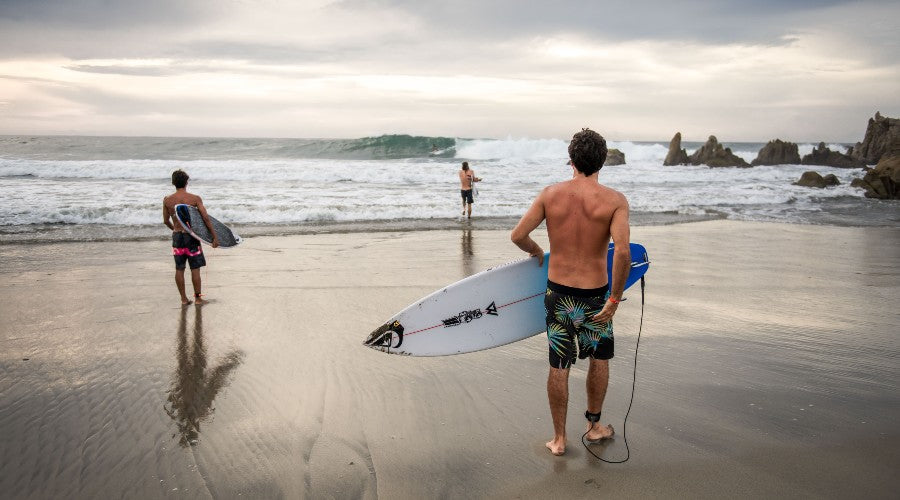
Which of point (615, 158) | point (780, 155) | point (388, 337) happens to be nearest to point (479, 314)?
point (388, 337)

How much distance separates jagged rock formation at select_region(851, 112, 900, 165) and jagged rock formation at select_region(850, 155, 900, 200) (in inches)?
875

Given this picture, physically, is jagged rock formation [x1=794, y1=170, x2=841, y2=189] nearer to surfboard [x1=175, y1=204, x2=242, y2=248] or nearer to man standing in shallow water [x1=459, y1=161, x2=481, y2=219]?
man standing in shallow water [x1=459, y1=161, x2=481, y2=219]

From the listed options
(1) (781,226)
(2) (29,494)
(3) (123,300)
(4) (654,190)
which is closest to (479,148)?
(4) (654,190)

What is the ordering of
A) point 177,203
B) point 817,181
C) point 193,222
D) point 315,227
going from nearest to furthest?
point 177,203
point 193,222
point 315,227
point 817,181

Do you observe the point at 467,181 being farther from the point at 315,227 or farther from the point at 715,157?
the point at 715,157

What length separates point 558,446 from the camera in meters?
3.09

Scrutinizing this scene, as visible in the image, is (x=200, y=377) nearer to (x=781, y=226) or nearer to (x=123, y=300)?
(x=123, y=300)

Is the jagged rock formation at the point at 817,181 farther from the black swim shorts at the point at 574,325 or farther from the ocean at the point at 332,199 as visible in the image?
the black swim shorts at the point at 574,325

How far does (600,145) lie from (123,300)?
5.57 meters

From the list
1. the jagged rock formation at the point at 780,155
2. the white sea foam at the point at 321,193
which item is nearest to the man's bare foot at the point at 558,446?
the white sea foam at the point at 321,193

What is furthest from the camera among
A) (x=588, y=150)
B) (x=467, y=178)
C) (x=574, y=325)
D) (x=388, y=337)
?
(x=467, y=178)

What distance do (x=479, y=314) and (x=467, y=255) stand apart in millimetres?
5549

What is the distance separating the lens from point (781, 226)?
12.9 meters

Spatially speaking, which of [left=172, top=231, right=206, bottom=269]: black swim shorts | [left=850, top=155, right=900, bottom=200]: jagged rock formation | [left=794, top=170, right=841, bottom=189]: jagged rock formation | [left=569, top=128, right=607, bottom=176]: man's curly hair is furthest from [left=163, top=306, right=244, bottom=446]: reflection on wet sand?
[left=794, top=170, right=841, bottom=189]: jagged rock formation
